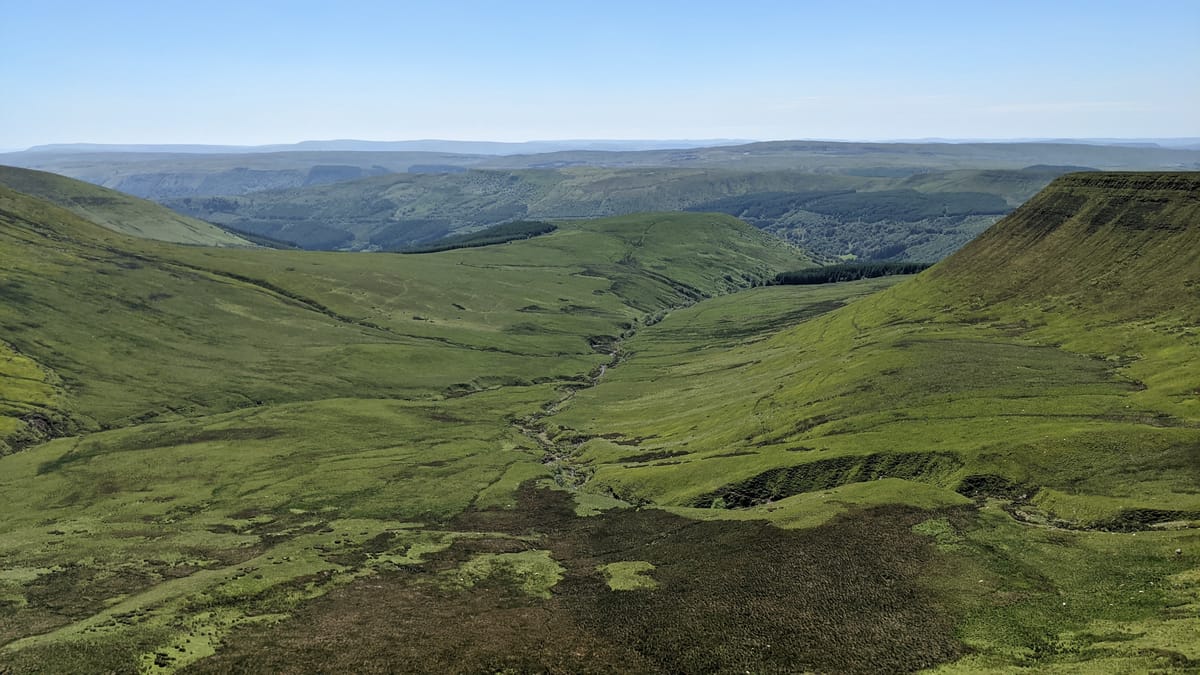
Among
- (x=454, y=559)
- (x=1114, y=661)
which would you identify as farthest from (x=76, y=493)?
(x=1114, y=661)

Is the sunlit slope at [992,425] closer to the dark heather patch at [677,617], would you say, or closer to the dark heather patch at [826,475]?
the dark heather patch at [826,475]

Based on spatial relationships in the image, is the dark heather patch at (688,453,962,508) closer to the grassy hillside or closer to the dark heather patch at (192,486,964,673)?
the grassy hillside

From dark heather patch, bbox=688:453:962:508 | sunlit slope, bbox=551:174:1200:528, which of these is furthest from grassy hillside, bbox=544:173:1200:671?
sunlit slope, bbox=551:174:1200:528

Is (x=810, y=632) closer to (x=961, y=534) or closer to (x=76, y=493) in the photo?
(x=961, y=534)

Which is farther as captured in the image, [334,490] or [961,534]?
[334,490]

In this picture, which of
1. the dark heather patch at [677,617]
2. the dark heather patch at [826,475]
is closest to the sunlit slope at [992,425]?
the dark heather patch at [826,475]

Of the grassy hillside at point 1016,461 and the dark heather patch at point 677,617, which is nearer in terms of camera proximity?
the dark heather patch at point 677,617
